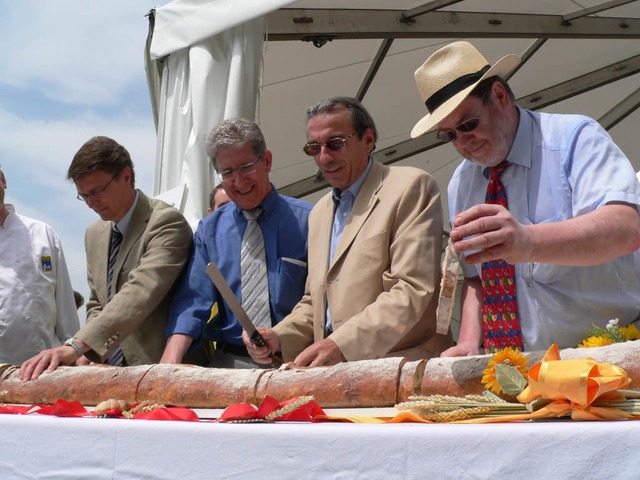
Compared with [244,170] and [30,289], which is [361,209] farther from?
[30,289]

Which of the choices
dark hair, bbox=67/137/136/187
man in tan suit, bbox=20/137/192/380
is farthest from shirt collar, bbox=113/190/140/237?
dark hair, bbox=67/137/136/187

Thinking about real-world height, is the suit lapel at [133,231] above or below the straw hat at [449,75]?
below

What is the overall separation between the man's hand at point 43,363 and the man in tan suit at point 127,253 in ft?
0.99

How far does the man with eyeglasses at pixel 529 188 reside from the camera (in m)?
2.23

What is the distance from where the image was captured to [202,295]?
10.9 ft

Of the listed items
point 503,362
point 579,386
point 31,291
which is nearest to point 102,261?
point 31,291

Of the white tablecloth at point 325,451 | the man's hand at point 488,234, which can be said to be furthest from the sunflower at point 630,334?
the white tablecloth at point 325,451

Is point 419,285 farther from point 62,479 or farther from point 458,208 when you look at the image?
point 62,479

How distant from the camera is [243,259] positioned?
3.28 metres

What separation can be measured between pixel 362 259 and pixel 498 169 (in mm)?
553

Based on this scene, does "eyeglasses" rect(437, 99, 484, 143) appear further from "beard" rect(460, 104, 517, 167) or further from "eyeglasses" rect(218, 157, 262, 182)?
"eyeglasses" rect(218, 157, 262, 182)

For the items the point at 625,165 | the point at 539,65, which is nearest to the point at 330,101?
the point at 625,165

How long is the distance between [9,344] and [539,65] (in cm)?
457

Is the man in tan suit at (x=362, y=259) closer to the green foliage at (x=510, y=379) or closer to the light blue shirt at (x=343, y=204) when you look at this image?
the light blue shirt at (x=343, y=204)
